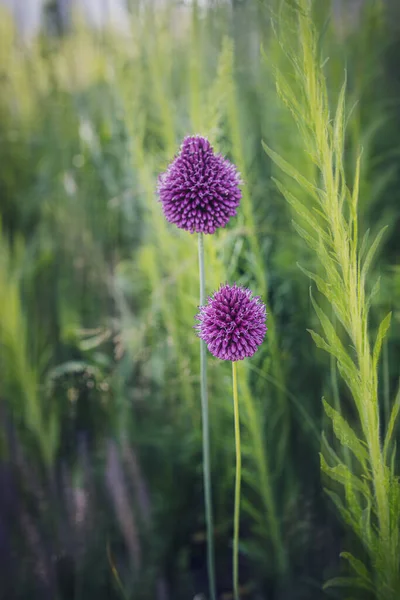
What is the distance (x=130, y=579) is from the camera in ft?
2.42

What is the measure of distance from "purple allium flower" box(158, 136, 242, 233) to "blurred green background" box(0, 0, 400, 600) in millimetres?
99

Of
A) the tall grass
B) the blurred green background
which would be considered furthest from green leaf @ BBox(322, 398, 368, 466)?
the blurred green background

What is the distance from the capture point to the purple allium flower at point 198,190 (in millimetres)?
530

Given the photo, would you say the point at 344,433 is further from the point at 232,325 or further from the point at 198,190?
the point at 198,190

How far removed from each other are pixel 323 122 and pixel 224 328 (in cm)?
20

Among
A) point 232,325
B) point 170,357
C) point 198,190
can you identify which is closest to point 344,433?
point 232,325

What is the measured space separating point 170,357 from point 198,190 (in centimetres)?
39

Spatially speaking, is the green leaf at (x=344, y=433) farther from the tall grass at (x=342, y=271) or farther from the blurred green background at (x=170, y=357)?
the blurred green background at (x=170, y=357)

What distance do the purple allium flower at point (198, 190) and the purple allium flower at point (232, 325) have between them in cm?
9

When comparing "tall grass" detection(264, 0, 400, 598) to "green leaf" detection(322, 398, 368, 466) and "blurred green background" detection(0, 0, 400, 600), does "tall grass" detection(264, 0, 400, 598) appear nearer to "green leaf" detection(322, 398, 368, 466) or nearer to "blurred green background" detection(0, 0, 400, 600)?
"green leaf" detection(322, 398, 368, 466)

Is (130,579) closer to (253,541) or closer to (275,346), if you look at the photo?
(253,541)

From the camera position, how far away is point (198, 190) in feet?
1.76

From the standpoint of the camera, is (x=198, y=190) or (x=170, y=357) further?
(x=170, y=357)

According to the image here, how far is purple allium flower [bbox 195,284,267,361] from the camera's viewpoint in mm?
477
